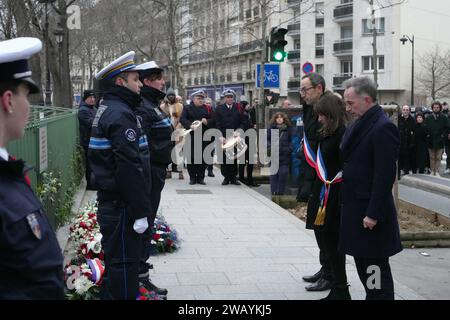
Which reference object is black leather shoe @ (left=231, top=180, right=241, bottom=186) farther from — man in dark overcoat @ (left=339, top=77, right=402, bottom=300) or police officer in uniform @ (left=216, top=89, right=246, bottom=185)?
man in dark overcoat @ (left=339, top=77, right=402, bottom=300)

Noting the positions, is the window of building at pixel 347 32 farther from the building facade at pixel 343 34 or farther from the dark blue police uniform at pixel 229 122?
the dark blue police uniform at pixel 229 122

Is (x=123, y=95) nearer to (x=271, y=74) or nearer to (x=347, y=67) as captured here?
(x=271, y=74)

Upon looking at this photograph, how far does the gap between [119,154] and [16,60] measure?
2.30 metres

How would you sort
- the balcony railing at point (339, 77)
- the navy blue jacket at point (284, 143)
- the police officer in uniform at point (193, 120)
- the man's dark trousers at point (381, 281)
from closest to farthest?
the man's dark trousers at point (381, 281) < the navy blue jacket at point (284, 143) < the police officer in uniform at point (193, 120) < the balcony railing at point (339, 77)

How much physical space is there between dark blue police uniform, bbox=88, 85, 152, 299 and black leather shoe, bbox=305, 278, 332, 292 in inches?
81.6

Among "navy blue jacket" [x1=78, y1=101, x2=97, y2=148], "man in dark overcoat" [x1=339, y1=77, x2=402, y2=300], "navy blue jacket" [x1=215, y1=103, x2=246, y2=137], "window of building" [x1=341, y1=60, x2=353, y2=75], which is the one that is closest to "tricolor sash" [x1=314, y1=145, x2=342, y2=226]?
"man in dark overcoat" [x1=339, y1=77, x2=402, y2=300]

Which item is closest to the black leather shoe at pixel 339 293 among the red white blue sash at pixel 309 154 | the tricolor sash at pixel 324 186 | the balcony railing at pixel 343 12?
the tricolor sash at pixel 324 186

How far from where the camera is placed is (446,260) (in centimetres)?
852

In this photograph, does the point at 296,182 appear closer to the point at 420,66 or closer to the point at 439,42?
the point at 420,66

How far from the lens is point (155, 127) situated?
6184 mm

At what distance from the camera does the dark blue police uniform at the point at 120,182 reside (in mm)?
4742

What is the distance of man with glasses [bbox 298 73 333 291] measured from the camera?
6258 mm

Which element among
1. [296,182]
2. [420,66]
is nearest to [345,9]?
[420,66]

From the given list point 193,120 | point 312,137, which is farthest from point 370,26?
point 312,137
